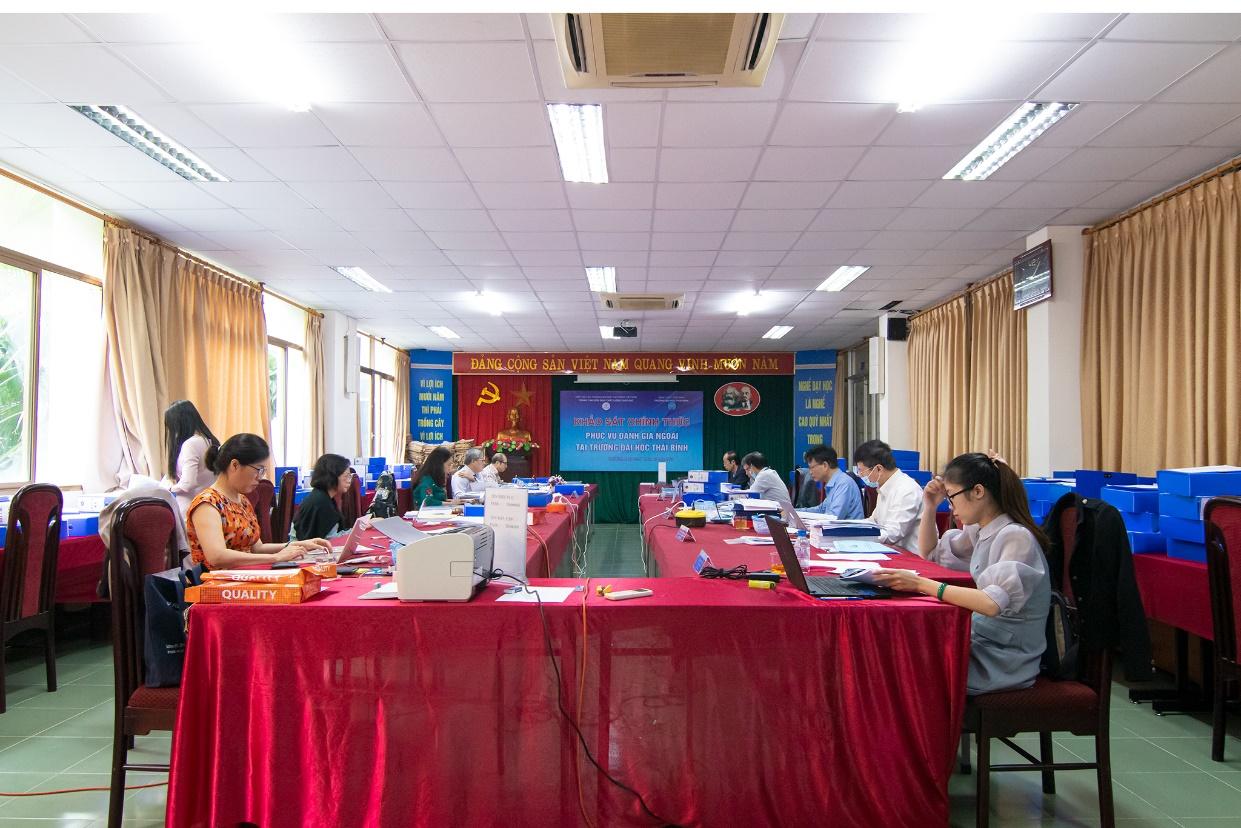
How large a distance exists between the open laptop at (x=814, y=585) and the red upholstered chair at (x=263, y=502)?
3.72m

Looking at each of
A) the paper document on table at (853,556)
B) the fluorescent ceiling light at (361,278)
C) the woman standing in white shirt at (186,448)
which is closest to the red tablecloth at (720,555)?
the paper document on table at (853,556)

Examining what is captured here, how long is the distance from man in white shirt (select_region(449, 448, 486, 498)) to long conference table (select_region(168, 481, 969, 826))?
453 cm

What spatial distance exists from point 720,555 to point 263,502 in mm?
→ 3240

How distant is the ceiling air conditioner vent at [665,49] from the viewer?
7.82 feet

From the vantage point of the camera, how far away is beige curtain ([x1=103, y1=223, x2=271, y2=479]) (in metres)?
5.06

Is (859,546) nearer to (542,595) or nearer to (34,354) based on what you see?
(542,595)

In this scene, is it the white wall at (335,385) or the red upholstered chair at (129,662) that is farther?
the white wall at (335,385)

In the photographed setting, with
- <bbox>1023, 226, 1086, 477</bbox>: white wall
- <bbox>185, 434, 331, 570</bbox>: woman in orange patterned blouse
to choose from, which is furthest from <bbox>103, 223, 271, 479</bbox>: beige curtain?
<bbox>1023, 226, 1086, 477</bbox>: white wall

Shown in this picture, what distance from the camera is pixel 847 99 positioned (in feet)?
10.6

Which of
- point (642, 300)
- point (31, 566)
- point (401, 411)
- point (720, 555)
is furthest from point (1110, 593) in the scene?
point (401, 411)

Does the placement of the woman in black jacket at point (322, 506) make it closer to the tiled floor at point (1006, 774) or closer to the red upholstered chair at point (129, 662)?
the tiled floor at point (1006, 774)

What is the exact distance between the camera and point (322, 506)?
375cm

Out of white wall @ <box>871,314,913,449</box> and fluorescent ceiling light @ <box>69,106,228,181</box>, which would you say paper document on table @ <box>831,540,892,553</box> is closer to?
fluorescent ceiling light @ <box>69,106,228,181</box>

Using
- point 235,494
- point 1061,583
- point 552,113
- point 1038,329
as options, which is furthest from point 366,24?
point 1038,329
